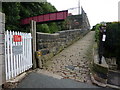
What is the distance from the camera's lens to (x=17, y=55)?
2.96 metres

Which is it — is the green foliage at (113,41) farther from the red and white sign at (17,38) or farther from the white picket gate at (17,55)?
the red and white sign at (17,38)

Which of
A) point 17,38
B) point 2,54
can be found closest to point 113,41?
point 17,38

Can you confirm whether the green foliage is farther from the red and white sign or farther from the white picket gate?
the red and white sign

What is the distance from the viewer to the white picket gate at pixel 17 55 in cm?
261

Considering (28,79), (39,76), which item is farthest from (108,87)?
(28,79)

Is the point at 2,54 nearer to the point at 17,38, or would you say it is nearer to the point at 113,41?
the point at 17,38

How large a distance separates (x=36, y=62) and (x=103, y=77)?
267 cm

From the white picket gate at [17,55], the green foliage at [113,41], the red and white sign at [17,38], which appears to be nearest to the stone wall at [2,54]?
the white picket gate at [17,55]

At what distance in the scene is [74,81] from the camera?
285 centimetres

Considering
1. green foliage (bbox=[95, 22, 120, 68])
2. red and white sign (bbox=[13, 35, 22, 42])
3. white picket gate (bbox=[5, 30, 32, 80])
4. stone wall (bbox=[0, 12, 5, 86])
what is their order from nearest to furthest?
1. stone wall (bbox=[0, 12, 5, 86])
2. white picket gate (bbox=[5, 30, 32, 80])
3. red and white sign (bbox=[13, 35, 22, 42])
4. green foliage (bbox=[95, 22, 120, 68])

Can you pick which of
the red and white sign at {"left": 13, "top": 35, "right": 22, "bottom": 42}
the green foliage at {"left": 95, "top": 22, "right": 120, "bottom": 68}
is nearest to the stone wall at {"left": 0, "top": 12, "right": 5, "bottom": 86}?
the red and white sign at {"left": 13, "top": 35, "right": 22, "bottom": 42}

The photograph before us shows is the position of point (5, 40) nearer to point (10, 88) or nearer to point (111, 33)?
point (10, 88)

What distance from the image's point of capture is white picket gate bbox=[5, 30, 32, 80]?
2.61m

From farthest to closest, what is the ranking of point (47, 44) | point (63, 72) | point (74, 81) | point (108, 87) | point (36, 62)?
point (47, 44), point (36, 62), point (63, 72), point (74, 81), point (108, 87)
